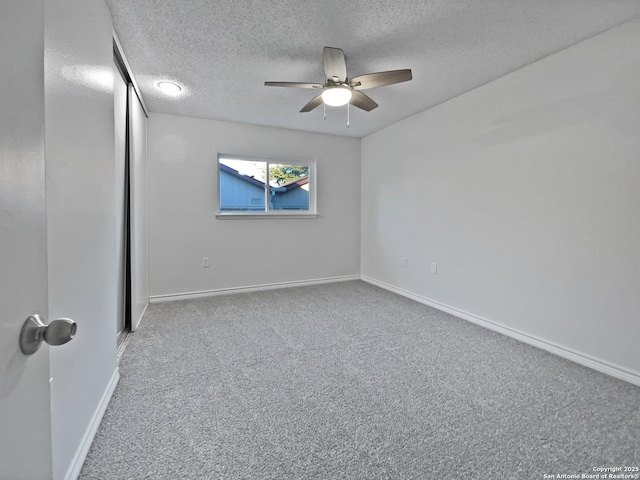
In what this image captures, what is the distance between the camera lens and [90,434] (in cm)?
137

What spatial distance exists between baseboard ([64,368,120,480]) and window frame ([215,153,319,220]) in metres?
2.42

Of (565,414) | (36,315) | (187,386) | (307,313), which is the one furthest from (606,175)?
(187,386)

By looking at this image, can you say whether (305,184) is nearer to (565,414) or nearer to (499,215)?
(499,215)

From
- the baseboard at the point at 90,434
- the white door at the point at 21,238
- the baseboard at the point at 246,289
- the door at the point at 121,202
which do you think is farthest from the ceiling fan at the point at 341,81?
the baseboard at the point at 246,289

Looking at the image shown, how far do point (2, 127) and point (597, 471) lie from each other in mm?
2114

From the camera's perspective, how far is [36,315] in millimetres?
530

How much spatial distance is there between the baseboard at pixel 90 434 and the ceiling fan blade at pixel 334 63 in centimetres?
237

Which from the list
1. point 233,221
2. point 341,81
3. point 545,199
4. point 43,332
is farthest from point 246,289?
point 43,332

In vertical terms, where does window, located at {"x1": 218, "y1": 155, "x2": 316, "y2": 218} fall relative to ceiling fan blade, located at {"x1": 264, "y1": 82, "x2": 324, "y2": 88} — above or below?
below

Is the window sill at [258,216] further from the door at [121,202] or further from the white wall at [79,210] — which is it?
the white wall at [79,210]

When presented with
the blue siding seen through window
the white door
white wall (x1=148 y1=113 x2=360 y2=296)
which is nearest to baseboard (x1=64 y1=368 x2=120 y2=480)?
the white door

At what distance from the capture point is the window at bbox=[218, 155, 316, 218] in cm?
399

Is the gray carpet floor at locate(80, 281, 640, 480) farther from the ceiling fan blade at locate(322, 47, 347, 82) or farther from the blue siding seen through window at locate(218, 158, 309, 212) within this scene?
the ceiling fan blade at locate(322, 47, 347, 82)

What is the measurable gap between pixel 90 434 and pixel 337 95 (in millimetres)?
2460
